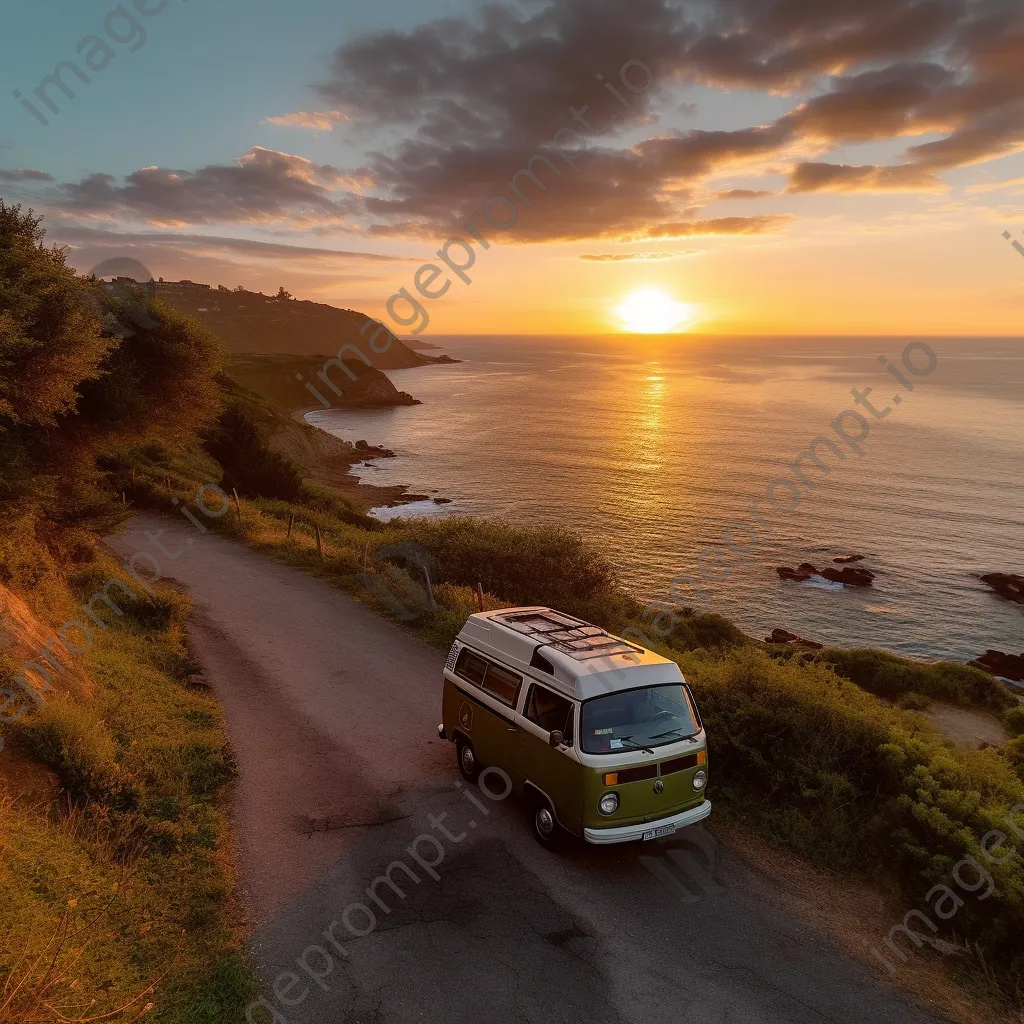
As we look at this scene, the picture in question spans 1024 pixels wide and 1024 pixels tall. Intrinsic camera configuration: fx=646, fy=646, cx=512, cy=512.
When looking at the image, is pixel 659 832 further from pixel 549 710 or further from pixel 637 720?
pixel 549 710

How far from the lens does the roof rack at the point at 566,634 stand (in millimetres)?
9585

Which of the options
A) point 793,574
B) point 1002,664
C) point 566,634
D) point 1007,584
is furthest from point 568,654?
point 1007,584

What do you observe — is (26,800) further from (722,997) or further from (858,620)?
(858,620)

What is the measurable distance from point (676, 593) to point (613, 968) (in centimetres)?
3689

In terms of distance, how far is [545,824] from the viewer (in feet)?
30.1

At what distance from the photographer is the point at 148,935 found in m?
7.40

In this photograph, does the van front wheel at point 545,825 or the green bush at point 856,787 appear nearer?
the green bush at point 856,787

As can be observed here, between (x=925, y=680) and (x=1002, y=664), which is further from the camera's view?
(x=1002, y=664)

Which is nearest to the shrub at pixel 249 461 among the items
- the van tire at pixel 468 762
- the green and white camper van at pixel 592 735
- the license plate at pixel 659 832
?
the van tire at pixel 468 762

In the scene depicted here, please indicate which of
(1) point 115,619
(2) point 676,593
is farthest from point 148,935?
(2) point 676,593

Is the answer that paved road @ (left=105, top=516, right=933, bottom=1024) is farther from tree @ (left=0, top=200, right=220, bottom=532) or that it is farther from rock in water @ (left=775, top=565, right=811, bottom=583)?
rock in water @ (left=775, top=565, right=811, bottom=583)

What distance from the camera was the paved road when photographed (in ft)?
22.3

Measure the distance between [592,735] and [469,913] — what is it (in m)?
2.64

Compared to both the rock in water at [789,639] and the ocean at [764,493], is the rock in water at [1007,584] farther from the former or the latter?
the rock in water at [789,639]
